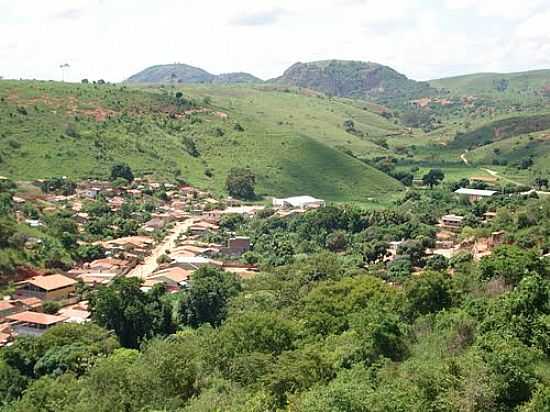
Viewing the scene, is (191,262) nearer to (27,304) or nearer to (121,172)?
(27,304)

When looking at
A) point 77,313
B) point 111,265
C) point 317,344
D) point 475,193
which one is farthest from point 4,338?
point 475,193

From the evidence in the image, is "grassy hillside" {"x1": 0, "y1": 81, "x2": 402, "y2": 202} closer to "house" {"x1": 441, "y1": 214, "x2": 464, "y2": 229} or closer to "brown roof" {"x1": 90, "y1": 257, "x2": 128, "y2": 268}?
"house" {"x1": 441, "y1": 214, "x2": 464, "y2": 229}

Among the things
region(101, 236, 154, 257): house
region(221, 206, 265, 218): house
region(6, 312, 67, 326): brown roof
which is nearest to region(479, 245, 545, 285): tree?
region(6, 312, 67, 326): brown roof

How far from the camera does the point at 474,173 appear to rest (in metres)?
89.9

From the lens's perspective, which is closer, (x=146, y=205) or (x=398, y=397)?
(x=398, y=397)

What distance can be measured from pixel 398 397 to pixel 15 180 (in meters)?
57.9

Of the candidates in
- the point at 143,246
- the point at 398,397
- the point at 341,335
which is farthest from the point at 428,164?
the point at 398,397

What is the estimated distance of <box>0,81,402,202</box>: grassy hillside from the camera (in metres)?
73.4

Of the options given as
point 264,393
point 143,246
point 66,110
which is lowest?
point 143,246

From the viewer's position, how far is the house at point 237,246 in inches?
2108

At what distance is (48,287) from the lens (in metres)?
38.9

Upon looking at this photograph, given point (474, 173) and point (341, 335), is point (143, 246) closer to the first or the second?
point (341, 335)

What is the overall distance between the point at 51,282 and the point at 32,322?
655cm

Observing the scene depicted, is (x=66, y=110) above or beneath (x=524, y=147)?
above
